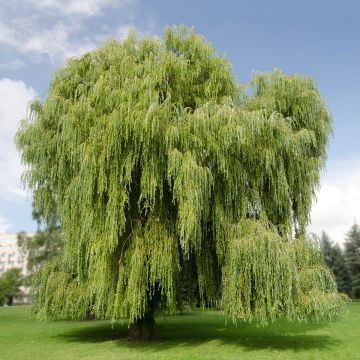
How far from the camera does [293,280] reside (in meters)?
9.97

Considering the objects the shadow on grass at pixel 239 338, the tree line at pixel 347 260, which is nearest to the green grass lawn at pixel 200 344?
the shadow on grass at pixel 239 338

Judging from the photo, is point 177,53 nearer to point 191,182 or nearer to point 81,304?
point 191,182

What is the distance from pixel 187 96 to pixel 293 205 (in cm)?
469

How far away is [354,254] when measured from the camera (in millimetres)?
42656

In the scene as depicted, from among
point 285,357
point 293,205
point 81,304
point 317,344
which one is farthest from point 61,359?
point 293,205

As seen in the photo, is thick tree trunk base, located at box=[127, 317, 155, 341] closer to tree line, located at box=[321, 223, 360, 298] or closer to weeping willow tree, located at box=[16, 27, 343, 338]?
weeping willow tree, located at box=[16, 27, 343, 338]

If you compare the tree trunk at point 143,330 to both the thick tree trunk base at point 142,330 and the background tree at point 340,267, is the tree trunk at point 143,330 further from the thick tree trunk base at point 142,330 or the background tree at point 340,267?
the background tree at point 340,267

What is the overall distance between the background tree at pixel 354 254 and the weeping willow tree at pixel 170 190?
3231 cm

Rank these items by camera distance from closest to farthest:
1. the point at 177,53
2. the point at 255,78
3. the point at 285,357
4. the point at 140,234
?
1. the point at 285,357
2. the point at 140,234
3. the point at 177,53
4. the point at 255,78

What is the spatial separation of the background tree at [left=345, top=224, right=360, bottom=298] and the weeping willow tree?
32310 mm

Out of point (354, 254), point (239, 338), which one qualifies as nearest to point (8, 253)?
point (354, 254)

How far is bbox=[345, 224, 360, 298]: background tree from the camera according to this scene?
41.2m

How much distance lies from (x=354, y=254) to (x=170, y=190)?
3738 centimetres

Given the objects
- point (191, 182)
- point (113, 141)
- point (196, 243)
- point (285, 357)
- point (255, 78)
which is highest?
point (255, 78)
